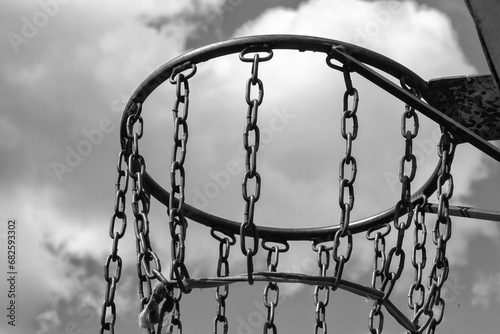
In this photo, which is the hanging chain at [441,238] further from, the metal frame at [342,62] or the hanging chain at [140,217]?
the hanging chain at [140,217]

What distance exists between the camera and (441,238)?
3.53 m

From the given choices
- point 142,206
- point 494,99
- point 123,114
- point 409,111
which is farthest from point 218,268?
point 494,99

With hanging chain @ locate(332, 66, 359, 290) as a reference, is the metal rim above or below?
above

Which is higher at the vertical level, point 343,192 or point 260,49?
point 260,49

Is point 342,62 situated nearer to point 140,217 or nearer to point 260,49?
point 260,49

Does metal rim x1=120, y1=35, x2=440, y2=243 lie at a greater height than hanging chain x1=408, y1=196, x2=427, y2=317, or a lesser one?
greater

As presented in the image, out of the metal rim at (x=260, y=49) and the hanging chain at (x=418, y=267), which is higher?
the metal rim at (x=260, y=49)

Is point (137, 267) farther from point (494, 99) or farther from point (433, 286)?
point (494, 99)

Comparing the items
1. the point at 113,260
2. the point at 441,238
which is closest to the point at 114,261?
the point at 113,260

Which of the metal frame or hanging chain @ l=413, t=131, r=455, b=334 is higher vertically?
the metal frame

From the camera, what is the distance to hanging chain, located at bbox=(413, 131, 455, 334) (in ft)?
11.1

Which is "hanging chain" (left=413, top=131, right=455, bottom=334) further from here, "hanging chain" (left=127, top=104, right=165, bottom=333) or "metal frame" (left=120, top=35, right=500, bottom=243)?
"hanging chain" (left=127, top=104, right=165, bottom=333)

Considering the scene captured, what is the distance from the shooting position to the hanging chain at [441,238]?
3.40 meters

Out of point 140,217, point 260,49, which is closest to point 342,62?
point 260,49
